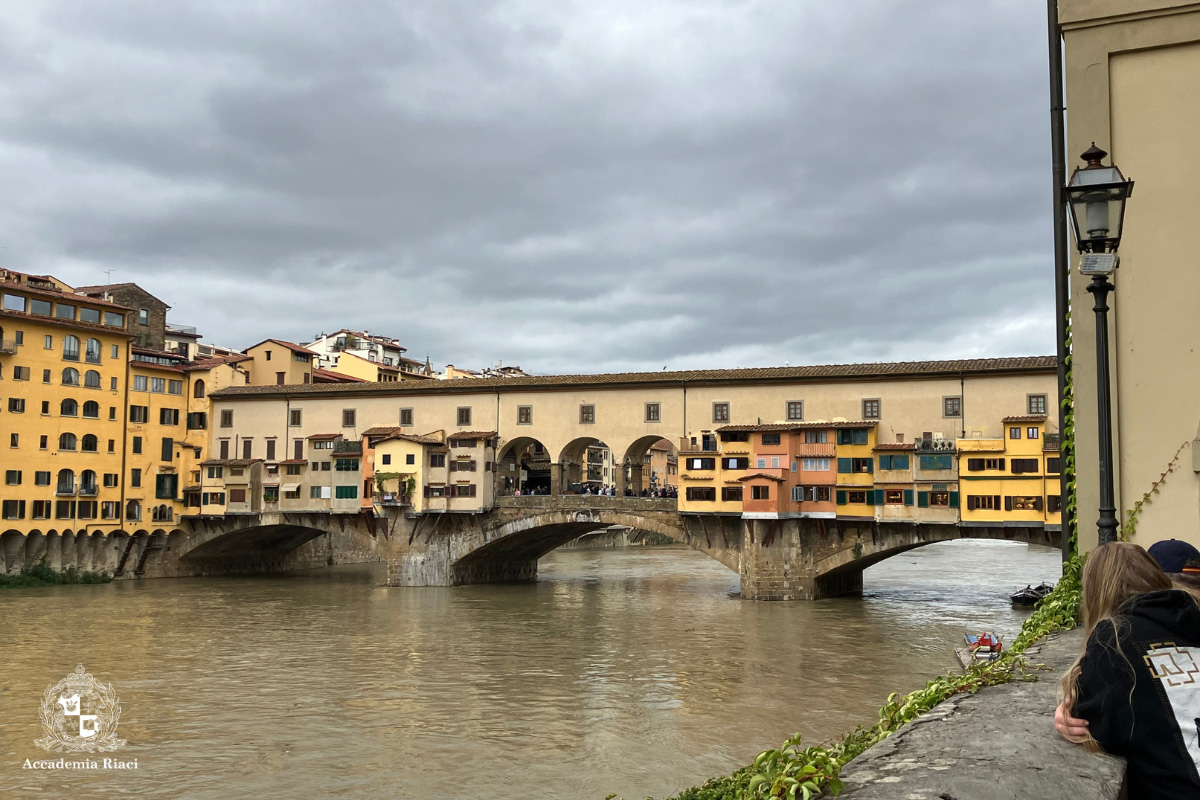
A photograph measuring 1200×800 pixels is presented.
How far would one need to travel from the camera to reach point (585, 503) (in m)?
41.6

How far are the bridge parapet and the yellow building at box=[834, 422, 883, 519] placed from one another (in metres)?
7.00

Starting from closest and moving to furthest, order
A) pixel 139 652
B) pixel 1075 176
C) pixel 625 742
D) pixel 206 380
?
pixel 1075 176 → pixel 625 742 → pixel 139 652 → pixel 206 380

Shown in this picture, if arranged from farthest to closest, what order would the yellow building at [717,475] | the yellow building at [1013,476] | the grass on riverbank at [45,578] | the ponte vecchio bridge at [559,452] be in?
1. the grass on riverbank at [45,578]
2. the yellow building at [717,475]
3. the ponte vecchio bridge at [559,452]
4. the yellow building at [1013,476]

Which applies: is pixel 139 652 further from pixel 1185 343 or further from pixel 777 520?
pixel 1185 343

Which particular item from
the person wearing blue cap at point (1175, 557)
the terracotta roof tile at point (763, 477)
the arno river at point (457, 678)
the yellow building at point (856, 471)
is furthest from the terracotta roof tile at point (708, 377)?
the person wearing blue cap at point (1175, 557)

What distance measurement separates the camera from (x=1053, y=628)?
6.68m

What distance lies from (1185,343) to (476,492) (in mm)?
36964

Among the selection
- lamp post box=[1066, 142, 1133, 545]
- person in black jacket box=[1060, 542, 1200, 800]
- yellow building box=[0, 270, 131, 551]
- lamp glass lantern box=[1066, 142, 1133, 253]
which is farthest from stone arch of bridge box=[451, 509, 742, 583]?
person in black jacket box=[1060, 542, 1200, 800]

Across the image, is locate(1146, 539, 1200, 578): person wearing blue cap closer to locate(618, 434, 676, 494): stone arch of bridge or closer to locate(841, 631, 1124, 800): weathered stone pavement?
locate(841, 631, 1124, 800): weathered stone pavement

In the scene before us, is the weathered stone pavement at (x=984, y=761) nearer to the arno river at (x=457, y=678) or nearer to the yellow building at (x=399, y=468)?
the arno river at (x=457, y=678)

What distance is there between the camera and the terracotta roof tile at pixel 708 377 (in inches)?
1425

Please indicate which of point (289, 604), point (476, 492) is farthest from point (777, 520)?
point (289, 604)

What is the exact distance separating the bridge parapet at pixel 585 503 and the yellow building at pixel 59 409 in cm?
1846

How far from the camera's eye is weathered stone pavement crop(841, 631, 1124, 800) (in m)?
3.09
